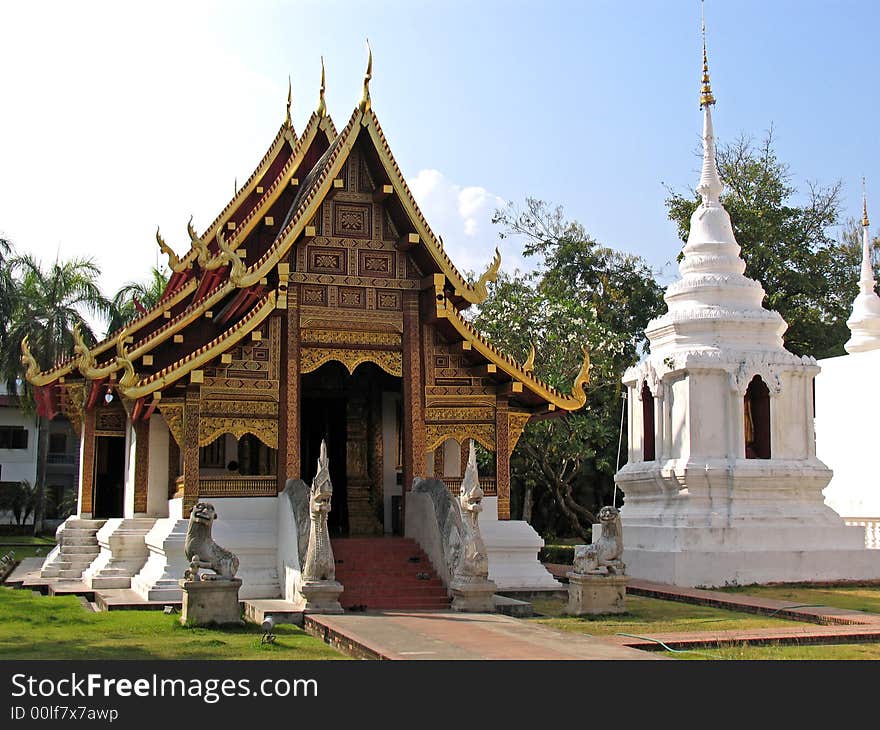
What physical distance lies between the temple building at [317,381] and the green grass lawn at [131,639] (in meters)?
1.54

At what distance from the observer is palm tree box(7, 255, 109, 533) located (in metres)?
33.0

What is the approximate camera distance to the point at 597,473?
34.5 m

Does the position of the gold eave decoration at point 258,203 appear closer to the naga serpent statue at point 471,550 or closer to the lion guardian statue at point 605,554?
the naga serpent statue at point 471,550

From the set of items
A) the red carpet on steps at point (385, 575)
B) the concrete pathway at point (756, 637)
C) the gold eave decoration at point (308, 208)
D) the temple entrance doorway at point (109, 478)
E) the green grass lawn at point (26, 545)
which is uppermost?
the gold eave decoration at point (308, 208)

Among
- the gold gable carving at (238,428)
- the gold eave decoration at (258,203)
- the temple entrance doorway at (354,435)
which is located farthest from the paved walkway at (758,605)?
the gold eave decoration at (258,203)

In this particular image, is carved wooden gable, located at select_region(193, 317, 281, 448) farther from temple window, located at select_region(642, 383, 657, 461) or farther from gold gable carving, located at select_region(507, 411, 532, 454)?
temple window, located at select_region(642, 383, 657, 461)

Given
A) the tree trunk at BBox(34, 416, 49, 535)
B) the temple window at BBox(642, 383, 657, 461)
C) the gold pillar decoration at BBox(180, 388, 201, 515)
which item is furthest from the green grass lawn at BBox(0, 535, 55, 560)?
the temple window at BBox(642, 383, 657, 461)

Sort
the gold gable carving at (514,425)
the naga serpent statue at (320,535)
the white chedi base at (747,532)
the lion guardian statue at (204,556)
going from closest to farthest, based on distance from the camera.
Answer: the lion guardian statue at (204,556), the naga serpent statue at (320,535), the gold gable carving at (514,425), the white chedi base at (747,532)

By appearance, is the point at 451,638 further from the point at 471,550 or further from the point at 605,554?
the point at 605,554

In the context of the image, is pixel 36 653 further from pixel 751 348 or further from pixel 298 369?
pixel 751 348

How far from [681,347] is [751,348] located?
3.64ft

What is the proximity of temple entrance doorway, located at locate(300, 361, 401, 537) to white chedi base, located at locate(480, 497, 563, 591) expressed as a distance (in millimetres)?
2236

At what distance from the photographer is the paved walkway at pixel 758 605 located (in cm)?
1197
